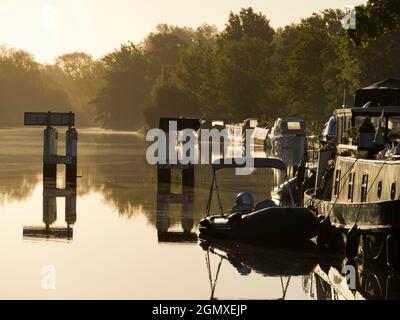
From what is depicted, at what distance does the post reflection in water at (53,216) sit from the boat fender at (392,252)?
11.7 metres

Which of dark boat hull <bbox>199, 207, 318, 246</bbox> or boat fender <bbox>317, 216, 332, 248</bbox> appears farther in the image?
dark boat hull <bbox>199, 207, 318, 246</bbox>

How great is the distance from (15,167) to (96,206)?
1245 inches

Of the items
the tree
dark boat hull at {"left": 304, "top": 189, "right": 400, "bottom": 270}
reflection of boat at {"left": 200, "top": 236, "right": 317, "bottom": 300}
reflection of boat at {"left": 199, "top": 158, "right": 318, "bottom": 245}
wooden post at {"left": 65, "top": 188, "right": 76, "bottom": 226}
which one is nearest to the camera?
dark boat hull at {"left": 304, "top": 189, "right": 400, "bottom": 270}

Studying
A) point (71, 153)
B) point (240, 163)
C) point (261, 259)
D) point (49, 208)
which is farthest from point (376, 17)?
point (71, 153)

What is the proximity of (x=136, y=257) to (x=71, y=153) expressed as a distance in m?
29.6

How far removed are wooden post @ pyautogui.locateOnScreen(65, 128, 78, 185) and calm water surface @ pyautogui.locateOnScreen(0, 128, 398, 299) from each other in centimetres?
462

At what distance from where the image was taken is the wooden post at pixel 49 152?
215 feet

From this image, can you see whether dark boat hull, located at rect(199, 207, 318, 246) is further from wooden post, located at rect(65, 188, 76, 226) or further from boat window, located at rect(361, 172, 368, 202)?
wooden post, located at rect(65, 188, 76, 226)

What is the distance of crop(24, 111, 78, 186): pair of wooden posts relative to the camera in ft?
210

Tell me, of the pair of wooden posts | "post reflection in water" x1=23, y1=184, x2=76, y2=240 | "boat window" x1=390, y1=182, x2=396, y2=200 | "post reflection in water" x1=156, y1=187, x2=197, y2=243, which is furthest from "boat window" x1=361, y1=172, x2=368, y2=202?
the pair of wooden posts

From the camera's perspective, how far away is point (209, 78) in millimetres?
182875

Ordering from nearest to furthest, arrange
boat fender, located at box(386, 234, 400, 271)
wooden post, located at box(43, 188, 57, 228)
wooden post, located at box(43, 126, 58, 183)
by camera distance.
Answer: boat fender, located at box(386, 234, 400, 271) < wooden post, located at box(43, 188, 57, 228) < wooden post, located at box(43, 126, 58, 183)

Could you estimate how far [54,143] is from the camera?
219ft
